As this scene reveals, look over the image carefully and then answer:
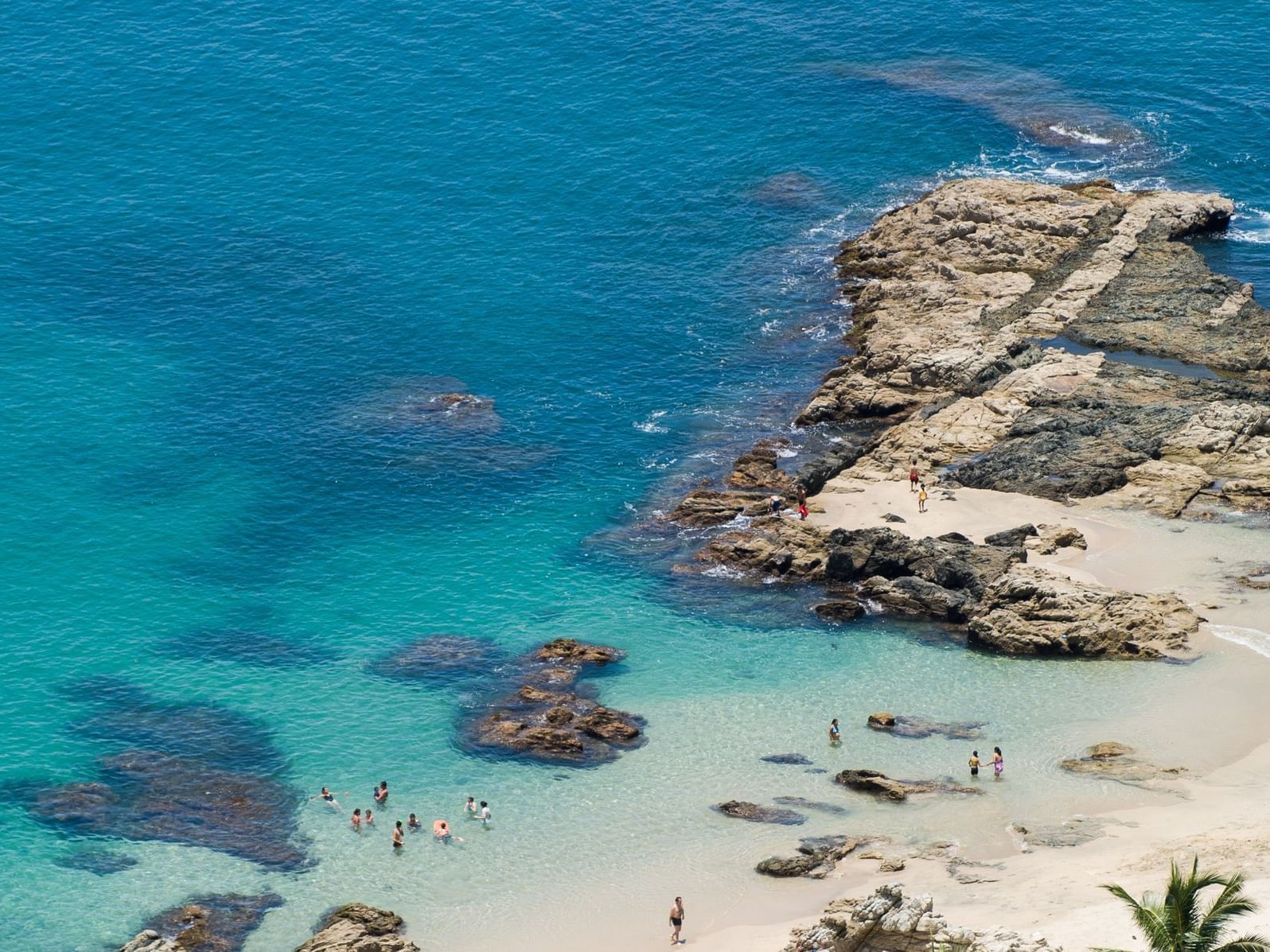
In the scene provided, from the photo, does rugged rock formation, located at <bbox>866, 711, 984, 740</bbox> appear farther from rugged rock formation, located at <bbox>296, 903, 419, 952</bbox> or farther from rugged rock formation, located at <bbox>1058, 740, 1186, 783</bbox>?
rugged rock formation, located at <bbox>296, 903, 419, 952</bbox>

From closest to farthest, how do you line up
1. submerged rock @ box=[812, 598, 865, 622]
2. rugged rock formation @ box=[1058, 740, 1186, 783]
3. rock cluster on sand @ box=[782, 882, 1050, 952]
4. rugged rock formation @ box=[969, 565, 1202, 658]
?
rock cluster on sand @ box=[782, 882, 1050, 952] → rugged rock formation @ box=[1058, 740, 1186, 783] → rugged rock formation @ box=[969, 565, 1202, 658] → submerged rock @ box=[812, 598, 865, 622]

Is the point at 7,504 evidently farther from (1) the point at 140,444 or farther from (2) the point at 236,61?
(2) the point at 236,61

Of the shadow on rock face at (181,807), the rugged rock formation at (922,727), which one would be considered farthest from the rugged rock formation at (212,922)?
the rugged rock formation at (922,727)

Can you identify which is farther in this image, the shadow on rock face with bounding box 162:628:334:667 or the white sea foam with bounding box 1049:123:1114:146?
the white sea foam with bounding box 1049:123:1114:146

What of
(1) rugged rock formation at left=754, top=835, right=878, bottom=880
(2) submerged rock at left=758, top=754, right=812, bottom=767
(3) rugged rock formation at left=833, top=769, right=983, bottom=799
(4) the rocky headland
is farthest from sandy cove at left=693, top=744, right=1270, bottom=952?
(4) the rocky headland

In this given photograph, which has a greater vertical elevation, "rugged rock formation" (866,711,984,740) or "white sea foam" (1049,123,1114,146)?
"white sea foam" (1049,123,1114,146)

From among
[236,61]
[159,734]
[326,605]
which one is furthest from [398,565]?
[236,61]

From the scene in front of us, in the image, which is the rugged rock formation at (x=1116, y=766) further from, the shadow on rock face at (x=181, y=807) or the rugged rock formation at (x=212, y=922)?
the rugged rock formation at (x=212, y=922)
